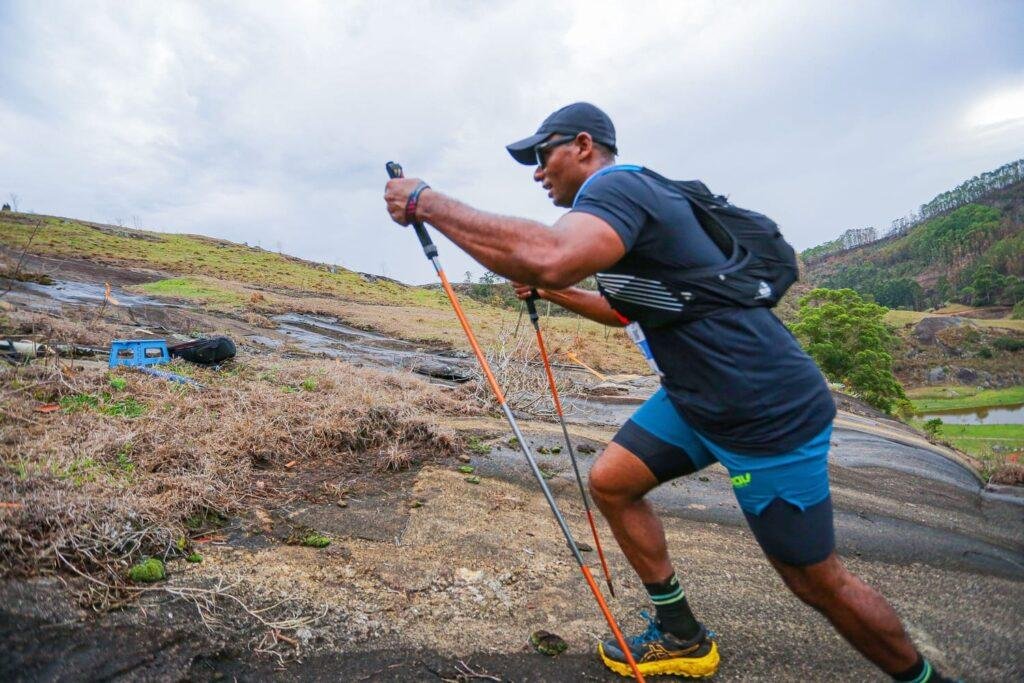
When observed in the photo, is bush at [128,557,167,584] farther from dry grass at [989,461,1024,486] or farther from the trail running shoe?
dry grass at [989,461,1024,486]

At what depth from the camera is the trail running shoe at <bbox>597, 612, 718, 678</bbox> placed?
266cm

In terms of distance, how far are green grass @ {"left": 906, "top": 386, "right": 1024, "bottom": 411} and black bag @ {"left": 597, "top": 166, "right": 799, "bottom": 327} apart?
2363 inches

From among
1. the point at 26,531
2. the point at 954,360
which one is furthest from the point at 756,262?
the point at 954,360

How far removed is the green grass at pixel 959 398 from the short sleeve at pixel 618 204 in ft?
199

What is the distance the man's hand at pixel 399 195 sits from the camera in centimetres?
241

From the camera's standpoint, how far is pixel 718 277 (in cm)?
221

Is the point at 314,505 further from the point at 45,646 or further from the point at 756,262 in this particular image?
the point at 756,262

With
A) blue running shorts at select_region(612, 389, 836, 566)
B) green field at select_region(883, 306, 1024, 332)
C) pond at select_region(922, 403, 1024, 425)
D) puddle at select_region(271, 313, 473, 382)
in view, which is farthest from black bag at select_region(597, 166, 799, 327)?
green field at select_region(883, 306, 1024, 332)

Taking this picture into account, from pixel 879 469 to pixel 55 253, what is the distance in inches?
1916

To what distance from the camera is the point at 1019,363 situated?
6656 centimetres

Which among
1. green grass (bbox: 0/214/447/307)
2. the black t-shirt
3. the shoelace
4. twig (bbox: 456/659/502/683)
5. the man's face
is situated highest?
green grass (bbox: 0/214/447/307)

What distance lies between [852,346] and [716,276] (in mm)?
38204

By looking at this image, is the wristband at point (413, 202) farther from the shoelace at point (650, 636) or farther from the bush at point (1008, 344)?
the bush at point (1008, 344)

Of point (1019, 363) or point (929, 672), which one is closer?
point (929, 672)
